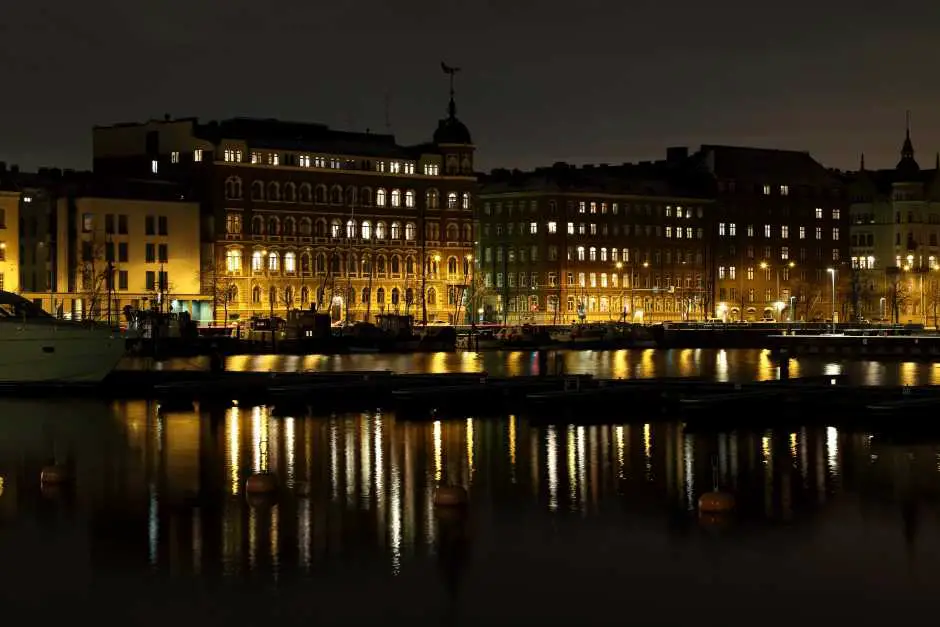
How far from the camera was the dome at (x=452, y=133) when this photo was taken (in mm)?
181375

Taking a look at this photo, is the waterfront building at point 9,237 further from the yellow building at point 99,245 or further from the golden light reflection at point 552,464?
the golden light reflection at point 552,464

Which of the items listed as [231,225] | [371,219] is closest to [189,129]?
[231,225]

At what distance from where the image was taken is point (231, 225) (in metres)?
165

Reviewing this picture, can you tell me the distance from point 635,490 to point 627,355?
91.6 m

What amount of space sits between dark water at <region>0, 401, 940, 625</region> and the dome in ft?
401

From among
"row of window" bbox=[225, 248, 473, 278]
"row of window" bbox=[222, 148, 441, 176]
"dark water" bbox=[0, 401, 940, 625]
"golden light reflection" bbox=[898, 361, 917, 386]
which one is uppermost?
"row of window" bbox=[222, 148, 441, 176]

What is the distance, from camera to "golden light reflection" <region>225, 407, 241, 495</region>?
Result: 48.5m

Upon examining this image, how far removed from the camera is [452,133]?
595 feet

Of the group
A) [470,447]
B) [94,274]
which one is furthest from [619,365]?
[470,447]

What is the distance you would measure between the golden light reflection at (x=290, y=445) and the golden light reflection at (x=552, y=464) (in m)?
7.49

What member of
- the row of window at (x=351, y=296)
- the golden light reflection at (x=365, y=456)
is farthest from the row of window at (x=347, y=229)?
the golden light reflection at (x=365, y=456)

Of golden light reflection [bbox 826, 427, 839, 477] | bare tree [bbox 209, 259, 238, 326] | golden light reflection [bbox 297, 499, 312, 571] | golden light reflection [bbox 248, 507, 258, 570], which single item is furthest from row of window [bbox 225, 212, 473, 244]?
golden light reflection [bbox 248, 507, 258, 570]

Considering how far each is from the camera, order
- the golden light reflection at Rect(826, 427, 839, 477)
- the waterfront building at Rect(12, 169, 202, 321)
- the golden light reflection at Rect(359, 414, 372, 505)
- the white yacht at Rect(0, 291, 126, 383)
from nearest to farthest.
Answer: the golden light reflection at Rect(359, 414, 372, 505), the golden light reflection at Rect(826, 427, 839, 477), the white yacht at Rect(0, 291, 126, 383), the waterfront building at Rect(12, 169, 202, 321)

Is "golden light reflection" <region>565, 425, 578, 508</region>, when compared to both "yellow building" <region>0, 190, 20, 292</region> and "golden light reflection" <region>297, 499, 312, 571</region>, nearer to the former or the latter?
"golden light reflection" <region>297, 499, 312, 571</region>
